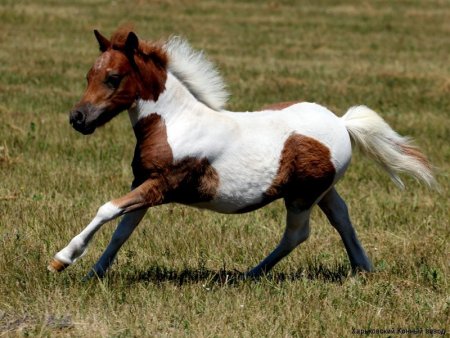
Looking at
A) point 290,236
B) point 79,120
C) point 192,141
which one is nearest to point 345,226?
point 290,236

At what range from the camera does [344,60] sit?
23.3 meters

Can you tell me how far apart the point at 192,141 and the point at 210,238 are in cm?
173

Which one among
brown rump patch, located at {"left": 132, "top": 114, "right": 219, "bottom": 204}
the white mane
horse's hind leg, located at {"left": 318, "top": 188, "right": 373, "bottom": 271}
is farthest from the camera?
horse's hind leg, located at {"left": 318, "top": 188, "right": 373, "bottom": 271}

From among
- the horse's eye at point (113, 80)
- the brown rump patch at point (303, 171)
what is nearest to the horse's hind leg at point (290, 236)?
the brown rump patch at point (303, 171)

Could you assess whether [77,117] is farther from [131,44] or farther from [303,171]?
[303,171]

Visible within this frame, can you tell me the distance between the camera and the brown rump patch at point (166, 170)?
626cm

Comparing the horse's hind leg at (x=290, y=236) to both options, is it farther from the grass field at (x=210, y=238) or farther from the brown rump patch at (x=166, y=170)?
the brown rump patch at (x=166, y=170)

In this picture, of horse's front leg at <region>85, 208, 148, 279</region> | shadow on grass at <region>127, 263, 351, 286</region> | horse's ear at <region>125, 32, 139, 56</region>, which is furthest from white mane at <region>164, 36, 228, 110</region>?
shadow on grass at <region>127, 263, 351, 286</region>

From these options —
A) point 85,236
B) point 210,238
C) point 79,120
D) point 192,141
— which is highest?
point 79,120

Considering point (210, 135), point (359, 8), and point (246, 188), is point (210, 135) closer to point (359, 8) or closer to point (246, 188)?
point (246, 188)

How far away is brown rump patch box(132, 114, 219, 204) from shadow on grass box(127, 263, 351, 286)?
0.61 metres

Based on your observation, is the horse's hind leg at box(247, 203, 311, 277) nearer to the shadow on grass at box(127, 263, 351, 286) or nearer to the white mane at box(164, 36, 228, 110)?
the shadow on grass at box(127, 263, 351, 286)

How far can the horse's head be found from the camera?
6.19 metres

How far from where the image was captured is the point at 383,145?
725 cm
